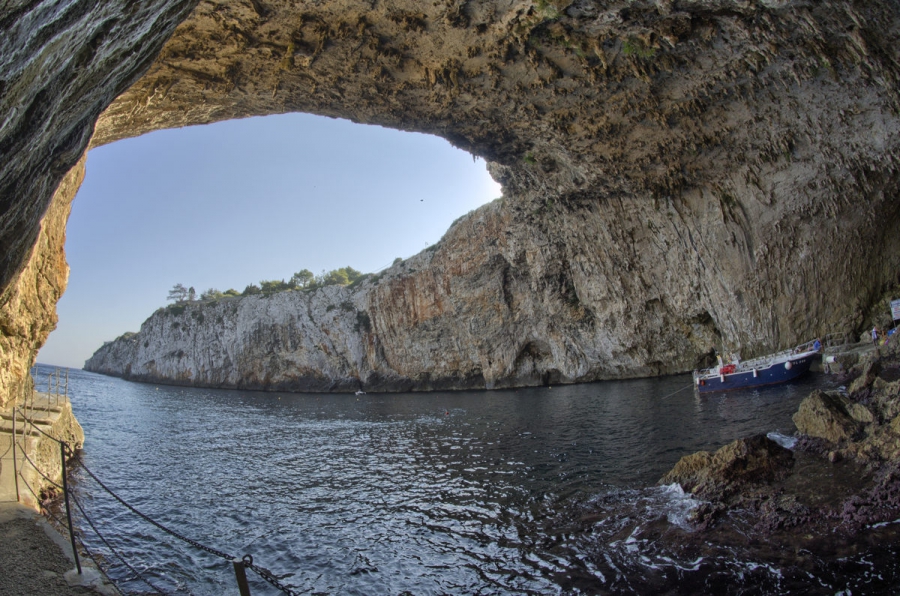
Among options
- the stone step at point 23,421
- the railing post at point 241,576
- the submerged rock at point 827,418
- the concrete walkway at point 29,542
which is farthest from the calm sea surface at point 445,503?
the railing post at point 241,576

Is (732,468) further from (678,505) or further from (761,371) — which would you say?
(761,371)

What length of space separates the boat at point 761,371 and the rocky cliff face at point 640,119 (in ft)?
10.3

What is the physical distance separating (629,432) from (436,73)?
15.2 meters

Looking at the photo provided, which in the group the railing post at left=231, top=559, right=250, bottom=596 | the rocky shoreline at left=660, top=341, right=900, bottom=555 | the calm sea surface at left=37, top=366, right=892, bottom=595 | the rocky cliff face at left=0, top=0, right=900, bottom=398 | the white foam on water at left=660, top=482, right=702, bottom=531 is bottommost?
the calm sea surface at left=37, top=366, right=892, bottom=595

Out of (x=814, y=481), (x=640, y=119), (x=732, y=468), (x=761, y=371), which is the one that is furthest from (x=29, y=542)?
(x=761, y=371)

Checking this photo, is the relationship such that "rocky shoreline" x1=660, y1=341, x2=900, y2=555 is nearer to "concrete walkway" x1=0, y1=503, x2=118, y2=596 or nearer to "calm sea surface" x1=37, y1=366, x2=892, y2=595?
"calm sea surface" x1=37, y1=366, x2=892, y2=595

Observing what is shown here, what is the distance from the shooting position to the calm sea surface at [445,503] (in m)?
7.81

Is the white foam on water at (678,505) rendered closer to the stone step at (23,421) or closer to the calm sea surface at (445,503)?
the calm sea surface at (445,503)

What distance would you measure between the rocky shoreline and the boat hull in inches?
411

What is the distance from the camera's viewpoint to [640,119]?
1973 centimetres

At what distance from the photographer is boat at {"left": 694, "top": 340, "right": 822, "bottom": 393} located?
2253 cm

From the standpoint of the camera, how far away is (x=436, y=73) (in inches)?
628

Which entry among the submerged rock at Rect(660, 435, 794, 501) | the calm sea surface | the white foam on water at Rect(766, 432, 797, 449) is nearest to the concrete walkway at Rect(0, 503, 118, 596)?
the calm sea surface

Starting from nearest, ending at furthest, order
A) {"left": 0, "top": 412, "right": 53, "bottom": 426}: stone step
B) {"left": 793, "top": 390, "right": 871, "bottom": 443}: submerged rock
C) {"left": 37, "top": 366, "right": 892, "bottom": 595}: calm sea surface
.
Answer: {"left": 37, "top": 366, "right": 892, "bottom": 595}: calm sea surface → {"left": 793, "top": 390, "right": 871, "bottom": 443}: submerged rock → {"left": 0, "top": 412, "right": 53, "bottom": 426}: stone step
